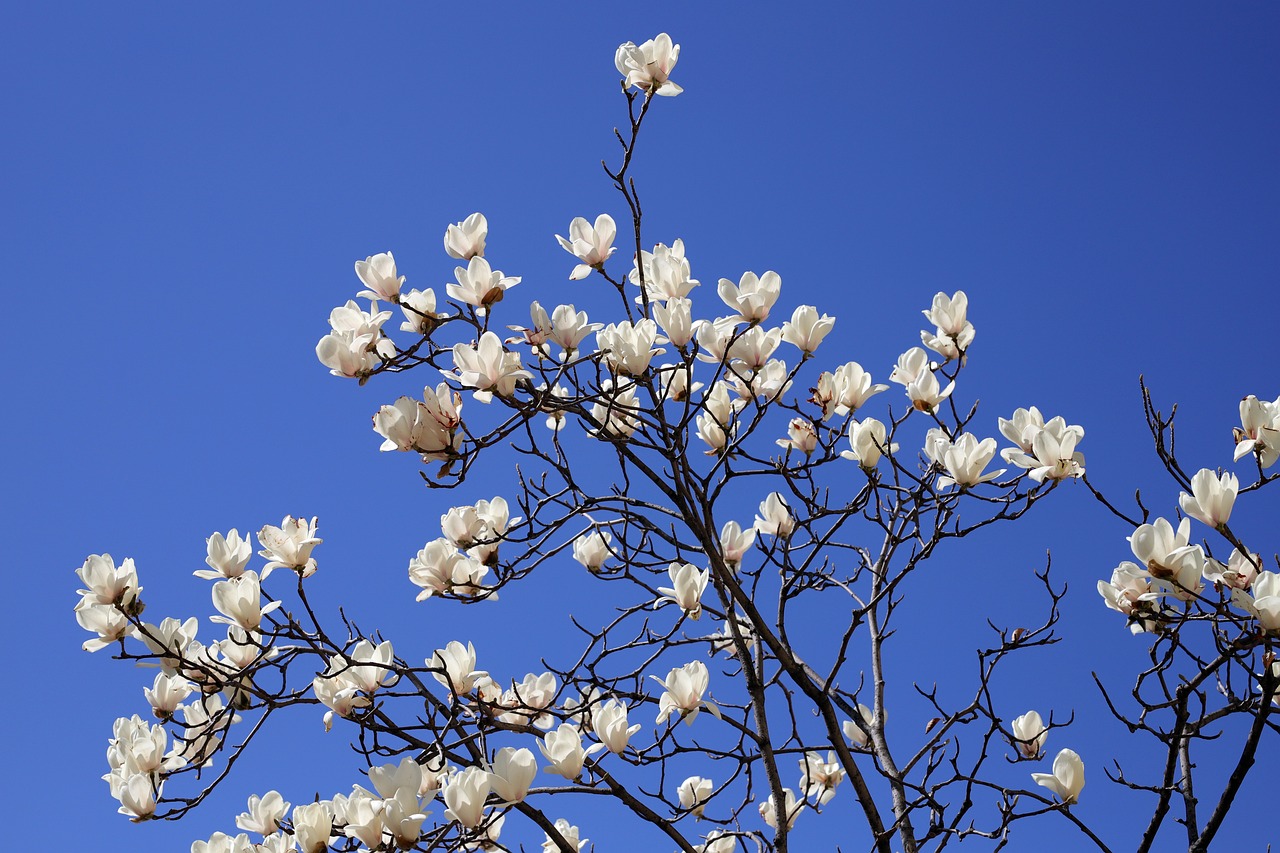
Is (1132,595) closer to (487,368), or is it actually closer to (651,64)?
(487,368)

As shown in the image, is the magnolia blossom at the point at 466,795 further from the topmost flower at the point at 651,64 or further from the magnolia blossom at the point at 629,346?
the topmost flower at the point at 651,64

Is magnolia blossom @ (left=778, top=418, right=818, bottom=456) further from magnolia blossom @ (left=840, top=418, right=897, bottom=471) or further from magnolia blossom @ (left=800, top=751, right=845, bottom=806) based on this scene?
magnolia blossom @ (left=800, top=751, right=845, bottom=806)

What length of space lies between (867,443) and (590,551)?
77 centimetres

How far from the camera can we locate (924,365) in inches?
105

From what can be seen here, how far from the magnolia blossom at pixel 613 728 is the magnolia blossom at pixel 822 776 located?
1.05 m

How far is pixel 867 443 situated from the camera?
2551mm

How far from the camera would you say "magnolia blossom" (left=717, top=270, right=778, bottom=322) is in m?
2.33

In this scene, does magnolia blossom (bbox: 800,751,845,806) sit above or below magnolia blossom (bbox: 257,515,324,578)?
below

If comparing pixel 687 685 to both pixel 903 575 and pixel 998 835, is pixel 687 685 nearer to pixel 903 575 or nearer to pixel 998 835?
pixel 903 575

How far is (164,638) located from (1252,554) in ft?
7.76

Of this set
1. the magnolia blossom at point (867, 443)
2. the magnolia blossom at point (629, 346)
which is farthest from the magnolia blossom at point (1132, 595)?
the magnolia blossom at point (629, 346)

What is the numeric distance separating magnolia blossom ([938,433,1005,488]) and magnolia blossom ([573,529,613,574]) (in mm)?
905

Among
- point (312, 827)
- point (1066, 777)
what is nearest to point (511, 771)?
point (312, 827)

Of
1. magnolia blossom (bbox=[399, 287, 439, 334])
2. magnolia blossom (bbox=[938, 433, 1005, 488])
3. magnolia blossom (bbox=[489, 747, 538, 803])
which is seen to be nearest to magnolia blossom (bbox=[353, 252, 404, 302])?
magnolia blossom (bbox=[399, 287, 439, 334])
